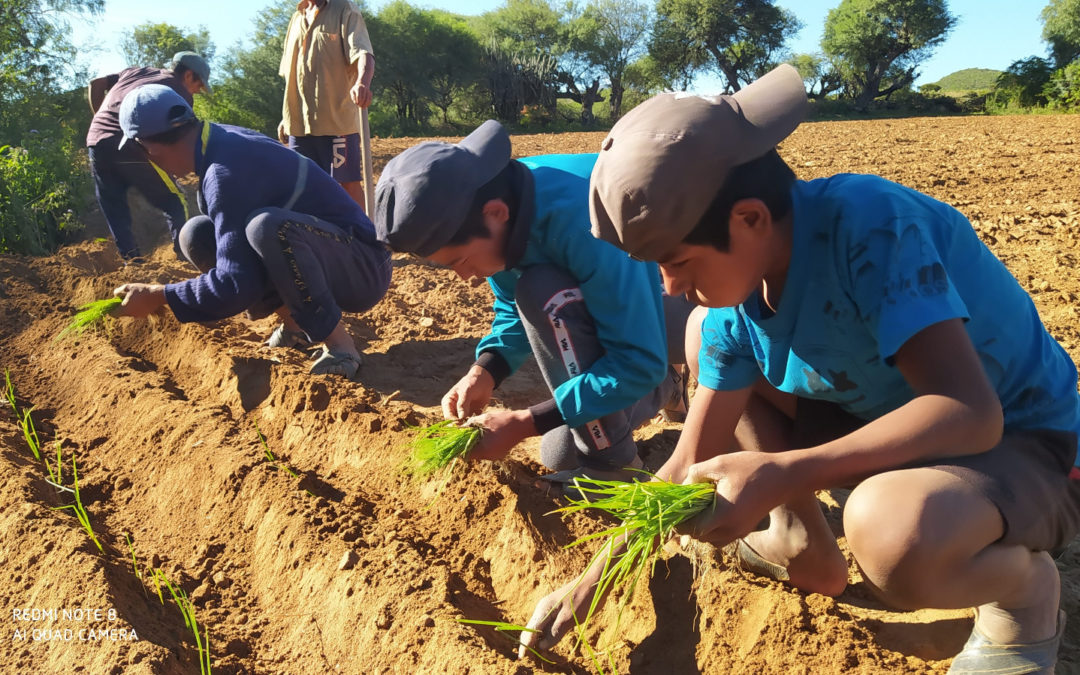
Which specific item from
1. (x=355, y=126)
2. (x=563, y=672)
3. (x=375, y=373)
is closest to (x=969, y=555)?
(x=563, y=672)

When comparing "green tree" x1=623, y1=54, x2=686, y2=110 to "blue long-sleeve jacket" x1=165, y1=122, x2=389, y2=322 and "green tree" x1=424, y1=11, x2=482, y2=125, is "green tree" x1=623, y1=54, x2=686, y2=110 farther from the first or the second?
"blue long-sleeve jacket" x1=165, y1=122, x2=389, y2=322

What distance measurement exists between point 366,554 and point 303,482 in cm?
55

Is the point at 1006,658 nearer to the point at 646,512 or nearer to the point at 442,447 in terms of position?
the point at 646,512

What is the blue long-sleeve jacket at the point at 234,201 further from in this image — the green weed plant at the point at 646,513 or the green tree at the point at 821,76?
the green tree at the point at 821,76

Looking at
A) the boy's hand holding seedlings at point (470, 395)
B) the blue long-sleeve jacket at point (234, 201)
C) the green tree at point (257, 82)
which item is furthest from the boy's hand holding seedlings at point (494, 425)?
the green tree at point (257, 82)

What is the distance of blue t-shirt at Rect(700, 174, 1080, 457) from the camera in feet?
4.43

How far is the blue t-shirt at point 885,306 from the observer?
1.35m

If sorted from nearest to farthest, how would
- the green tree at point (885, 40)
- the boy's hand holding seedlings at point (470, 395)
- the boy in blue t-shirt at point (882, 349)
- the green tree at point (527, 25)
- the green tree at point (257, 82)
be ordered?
1. the boy in blue t-shirt at point (882, 349)
2. the boy's hand holding seedlings at point (470, 395)
3. the green tree at point (257, 82)
4. the green tree at point (885, 40)
5. the green tree at point (527, 25)

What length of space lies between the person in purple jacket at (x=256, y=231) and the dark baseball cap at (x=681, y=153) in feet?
7.76

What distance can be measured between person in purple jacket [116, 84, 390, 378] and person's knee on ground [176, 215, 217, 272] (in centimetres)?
14

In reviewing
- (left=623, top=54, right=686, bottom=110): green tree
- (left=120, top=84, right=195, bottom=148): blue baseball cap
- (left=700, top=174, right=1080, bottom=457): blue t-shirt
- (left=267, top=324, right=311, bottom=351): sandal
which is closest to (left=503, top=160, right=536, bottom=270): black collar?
(left=700, top=174, right=1080, bottom=457): blue t-shirt

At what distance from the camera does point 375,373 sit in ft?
12.8

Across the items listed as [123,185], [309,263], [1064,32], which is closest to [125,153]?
[123,185]

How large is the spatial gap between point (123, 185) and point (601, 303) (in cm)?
450
